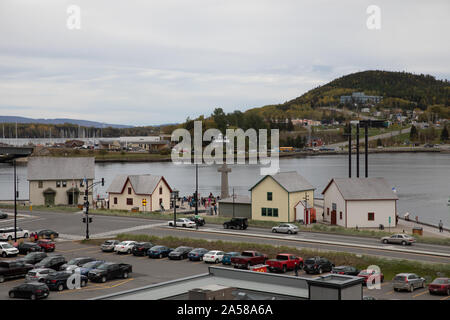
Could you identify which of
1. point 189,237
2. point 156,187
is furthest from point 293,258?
point 156,187

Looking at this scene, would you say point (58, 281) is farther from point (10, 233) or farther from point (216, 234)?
point (216, 234)

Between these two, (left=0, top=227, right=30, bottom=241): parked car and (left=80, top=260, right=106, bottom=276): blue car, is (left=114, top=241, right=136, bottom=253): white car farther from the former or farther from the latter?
(left=0, top=227, right=30, bottom=241): parked car

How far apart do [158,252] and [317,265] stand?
10152 mm

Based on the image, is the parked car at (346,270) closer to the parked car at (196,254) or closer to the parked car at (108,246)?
the parked car at (196,254)

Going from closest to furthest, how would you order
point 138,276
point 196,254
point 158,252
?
point 138,276
point 196,254
point 158,252

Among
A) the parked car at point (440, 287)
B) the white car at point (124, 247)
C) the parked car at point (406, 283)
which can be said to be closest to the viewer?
the parked car at point (440, 287)

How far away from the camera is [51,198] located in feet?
210

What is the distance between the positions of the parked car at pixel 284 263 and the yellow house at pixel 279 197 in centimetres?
1762

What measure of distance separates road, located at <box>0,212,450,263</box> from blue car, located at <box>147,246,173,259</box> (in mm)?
5842

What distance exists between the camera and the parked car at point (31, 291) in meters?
23.5

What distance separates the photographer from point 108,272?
27438 mm

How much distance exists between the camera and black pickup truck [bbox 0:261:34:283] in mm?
27328

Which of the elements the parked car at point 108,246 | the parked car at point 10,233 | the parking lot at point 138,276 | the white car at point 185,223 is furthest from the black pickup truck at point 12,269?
the white car at point 185,223

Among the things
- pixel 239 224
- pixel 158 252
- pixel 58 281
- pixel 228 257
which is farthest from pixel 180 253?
pixel 239 224
